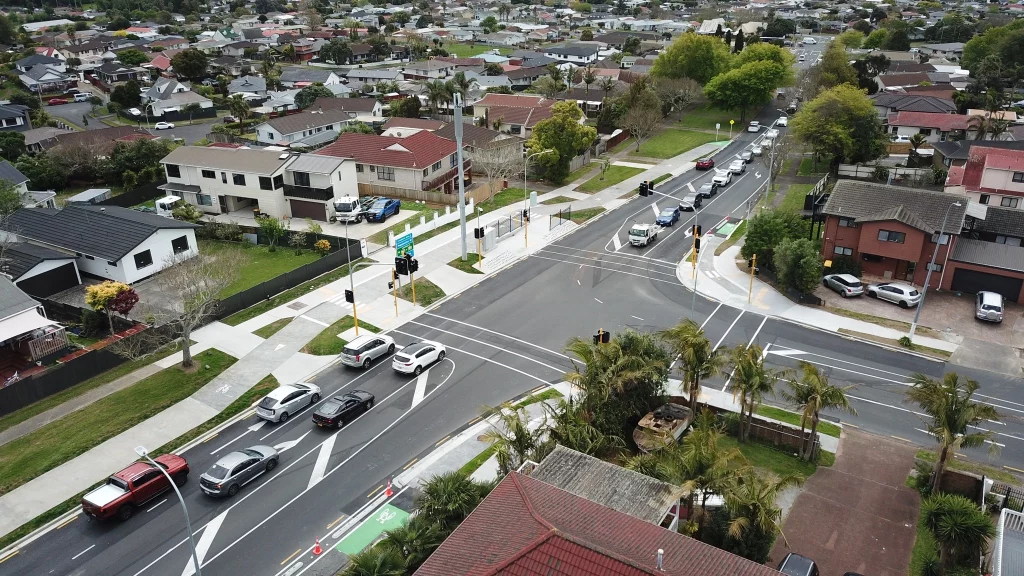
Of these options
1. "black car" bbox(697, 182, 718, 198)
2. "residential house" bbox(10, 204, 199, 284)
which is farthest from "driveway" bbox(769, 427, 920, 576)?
"residential house" bbox(10, 204, 199, 284)

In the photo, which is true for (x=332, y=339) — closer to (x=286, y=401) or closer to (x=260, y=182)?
(x=286, y=401)

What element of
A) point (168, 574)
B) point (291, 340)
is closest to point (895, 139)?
point (291, 340)

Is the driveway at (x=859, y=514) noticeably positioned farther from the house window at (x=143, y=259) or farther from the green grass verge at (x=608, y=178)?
the green grass verge at (x=608, y=178)

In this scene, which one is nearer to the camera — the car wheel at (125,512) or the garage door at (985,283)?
the car wheel at (125,512)

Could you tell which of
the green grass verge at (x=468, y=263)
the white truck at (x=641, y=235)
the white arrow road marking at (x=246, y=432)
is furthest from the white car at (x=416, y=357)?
the white truck at (x=641, y=235)

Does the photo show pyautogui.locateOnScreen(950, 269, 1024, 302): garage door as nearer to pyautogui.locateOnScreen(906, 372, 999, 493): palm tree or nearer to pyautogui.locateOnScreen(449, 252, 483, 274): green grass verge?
pyautogui.locateOnScreen(906, 372, 999, 493): palm tree

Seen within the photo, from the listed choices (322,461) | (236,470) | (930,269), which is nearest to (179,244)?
(322,461)

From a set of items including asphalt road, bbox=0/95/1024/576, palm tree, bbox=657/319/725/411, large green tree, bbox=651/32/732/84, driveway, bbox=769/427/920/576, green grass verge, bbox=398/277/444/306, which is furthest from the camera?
large green tree, bbox=651/32/732/84
